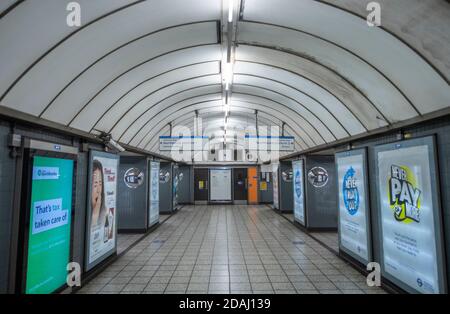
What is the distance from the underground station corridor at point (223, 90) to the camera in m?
2.98

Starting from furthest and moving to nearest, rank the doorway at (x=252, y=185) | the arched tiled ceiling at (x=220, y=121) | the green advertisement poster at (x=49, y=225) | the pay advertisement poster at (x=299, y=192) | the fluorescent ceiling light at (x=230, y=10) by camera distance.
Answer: the doorway at (x=252, y=185) → the arched tiled ceiling at (x=220, y=121) → the pay advertisement poster at (x=299, y=192) → the fluorescent ceiling light at (x=230, y=10) → the green advertisement poster at (x=49, y=225)

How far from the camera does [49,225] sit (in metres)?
3.58

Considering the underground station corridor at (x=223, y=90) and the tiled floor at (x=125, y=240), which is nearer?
the underground station corridor at (x=223, y=90)

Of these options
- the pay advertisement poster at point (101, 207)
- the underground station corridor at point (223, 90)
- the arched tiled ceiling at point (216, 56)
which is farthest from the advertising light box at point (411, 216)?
the pay advertisement poster at point (101, 207)

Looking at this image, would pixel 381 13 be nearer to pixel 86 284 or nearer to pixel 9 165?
pixel 9 165

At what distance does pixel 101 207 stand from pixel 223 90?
490cm

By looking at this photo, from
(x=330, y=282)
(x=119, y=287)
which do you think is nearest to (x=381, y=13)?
(x=330, y=282)

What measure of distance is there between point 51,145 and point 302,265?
17.0ft

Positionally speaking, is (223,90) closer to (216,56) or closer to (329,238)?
(216,56)

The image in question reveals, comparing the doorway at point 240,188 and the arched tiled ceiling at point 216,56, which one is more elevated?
the arched tiled ceiling at point 216,56

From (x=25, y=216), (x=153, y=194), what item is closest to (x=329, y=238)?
(x=153, y=194)

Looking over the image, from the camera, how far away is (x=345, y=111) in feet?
18.6

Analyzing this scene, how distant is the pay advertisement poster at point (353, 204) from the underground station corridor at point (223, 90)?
5cm

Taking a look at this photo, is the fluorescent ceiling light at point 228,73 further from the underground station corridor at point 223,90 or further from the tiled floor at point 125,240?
the tiled floor at point 125,240
